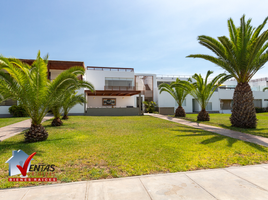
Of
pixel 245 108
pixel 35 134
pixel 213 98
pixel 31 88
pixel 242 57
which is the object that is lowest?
pixel 35 134

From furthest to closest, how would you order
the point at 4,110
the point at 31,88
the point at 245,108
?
the point at 4,110 < the point at 245,108 < the point at 31,88

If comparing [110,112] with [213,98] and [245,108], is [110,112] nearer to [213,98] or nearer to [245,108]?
[245,108]

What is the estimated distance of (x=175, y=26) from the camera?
8.77 m

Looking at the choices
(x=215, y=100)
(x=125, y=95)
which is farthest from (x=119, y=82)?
(x=215, y=100)

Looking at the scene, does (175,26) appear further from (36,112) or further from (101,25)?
(36,112)

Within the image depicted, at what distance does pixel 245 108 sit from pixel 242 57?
10.0 feet

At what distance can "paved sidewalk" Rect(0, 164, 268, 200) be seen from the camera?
2752 millimetres

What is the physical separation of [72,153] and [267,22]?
11.6 m

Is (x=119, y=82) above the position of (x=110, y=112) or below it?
above

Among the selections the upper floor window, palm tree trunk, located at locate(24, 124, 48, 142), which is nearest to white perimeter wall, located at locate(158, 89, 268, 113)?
the upper floor window

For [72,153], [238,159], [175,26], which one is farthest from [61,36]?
[238,159]

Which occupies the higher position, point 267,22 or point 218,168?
point 267,22

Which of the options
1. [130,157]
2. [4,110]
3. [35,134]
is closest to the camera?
[130,157]

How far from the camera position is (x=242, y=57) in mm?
9469
